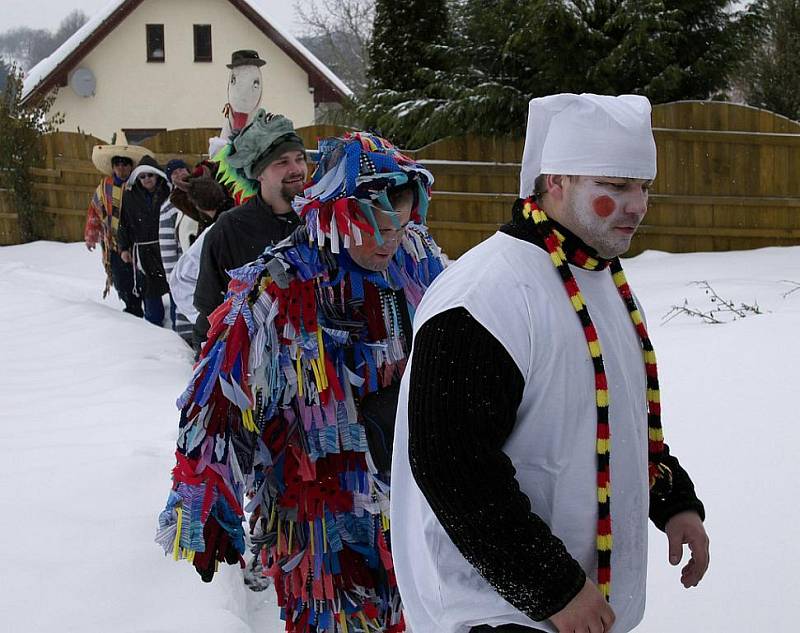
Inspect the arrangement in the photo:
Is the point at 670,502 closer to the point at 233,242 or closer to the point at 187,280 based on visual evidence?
the point at 233,242

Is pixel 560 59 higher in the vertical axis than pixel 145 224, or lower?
higher

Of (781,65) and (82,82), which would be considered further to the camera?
(82,82)

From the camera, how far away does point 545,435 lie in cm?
185

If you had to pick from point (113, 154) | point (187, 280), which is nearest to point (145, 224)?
point (113, 154)

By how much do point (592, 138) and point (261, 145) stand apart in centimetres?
241

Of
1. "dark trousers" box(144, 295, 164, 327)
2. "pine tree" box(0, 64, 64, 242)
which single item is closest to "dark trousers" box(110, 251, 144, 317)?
"dark trousers" box(144, 295, 164, 327)

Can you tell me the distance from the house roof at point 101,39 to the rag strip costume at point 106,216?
14466 millimetres

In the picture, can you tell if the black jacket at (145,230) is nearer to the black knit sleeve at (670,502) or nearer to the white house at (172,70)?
the black knit sleeve at (670,502)

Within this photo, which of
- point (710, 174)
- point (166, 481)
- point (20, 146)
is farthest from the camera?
point (20, 146)

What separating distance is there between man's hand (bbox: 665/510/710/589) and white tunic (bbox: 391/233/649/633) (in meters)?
0.21

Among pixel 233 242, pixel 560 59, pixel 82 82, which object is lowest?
pixel 233 242

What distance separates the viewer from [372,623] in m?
3.10

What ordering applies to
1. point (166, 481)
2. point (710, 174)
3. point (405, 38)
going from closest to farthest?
point (166, 481), point (710, 174), point (405, 38)

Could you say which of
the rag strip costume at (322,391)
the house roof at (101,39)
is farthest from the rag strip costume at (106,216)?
the house roof at (101,39)
